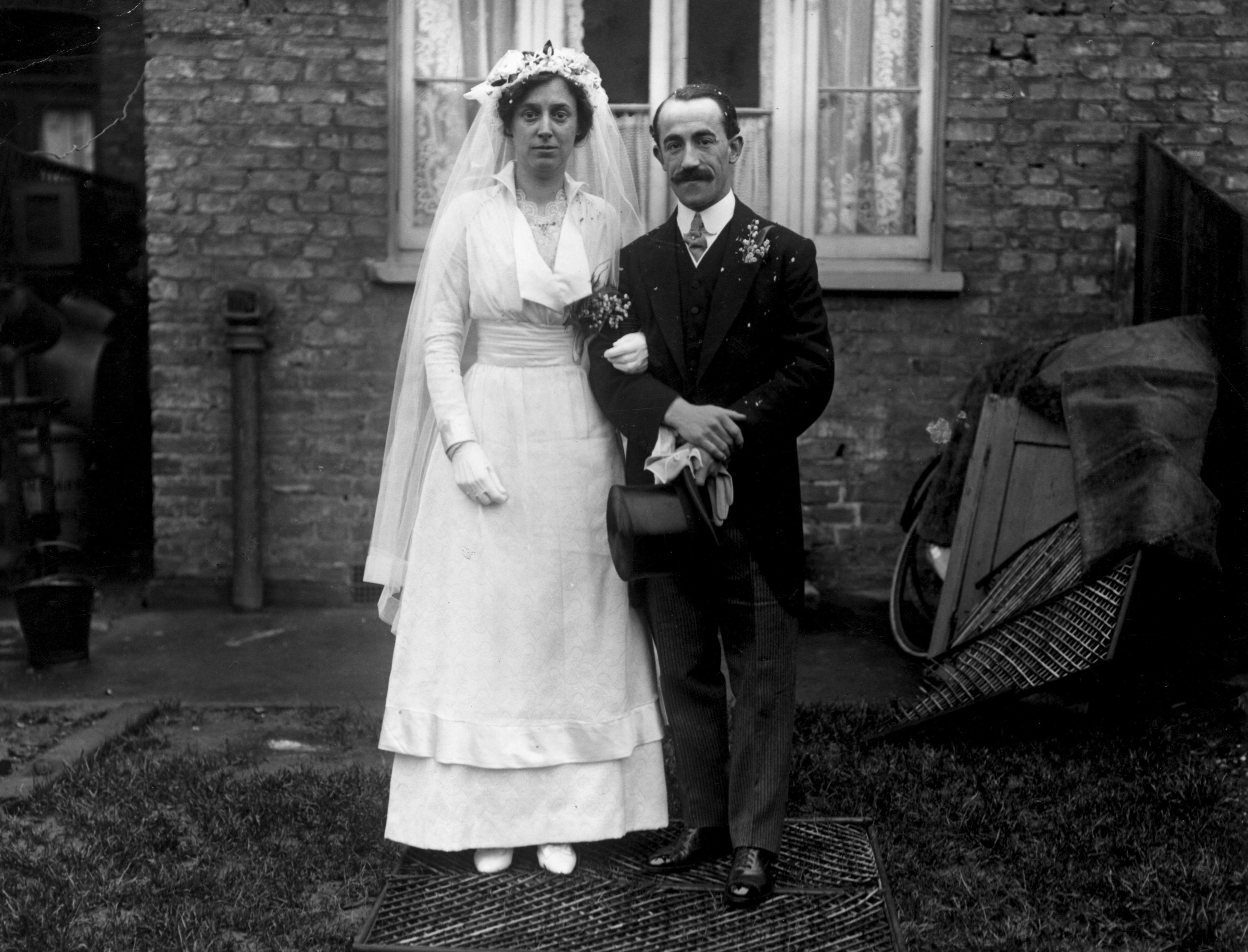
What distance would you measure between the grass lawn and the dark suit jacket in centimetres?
89

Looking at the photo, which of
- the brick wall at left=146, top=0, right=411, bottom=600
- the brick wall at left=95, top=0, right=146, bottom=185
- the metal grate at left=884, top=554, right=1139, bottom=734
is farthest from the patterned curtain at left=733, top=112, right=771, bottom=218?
the brick wall at left=95, top=0, right=146, bottom=185

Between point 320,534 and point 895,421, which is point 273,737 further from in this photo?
point 895,421

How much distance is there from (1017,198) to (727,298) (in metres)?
3.56

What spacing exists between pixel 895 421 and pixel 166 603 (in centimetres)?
363

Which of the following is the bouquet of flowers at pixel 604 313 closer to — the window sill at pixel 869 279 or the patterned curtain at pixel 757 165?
the window sill at pixel 869 279

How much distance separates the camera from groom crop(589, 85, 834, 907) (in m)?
3.19

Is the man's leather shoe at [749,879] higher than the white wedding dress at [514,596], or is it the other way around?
the white wedding dress at [514,596]

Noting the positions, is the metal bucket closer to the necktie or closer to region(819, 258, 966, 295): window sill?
the necktie

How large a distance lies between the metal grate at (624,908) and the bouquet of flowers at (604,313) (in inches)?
53.3

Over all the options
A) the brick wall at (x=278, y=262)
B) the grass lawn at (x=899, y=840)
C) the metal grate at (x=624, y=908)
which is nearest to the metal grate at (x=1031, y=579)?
the grass lawn at (x=899, y=840)

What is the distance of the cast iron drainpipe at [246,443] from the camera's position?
247 inches

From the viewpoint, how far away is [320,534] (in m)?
6.45

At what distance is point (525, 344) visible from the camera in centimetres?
342

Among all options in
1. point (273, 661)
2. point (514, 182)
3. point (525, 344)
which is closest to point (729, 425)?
point (525, 344)
